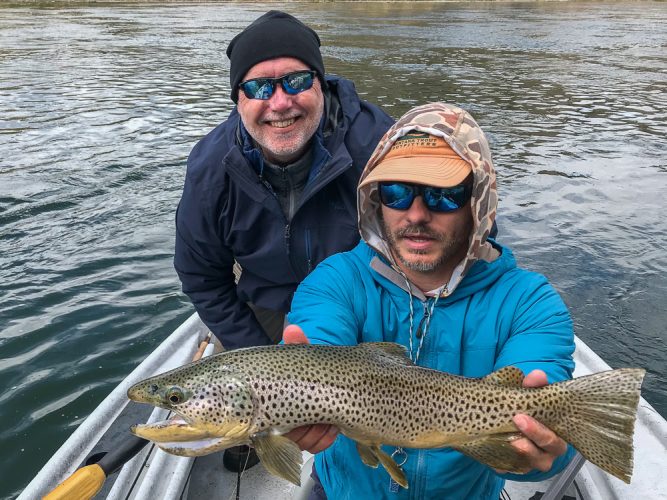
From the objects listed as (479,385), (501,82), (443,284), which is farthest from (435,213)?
(501,82)

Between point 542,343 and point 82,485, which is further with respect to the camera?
point 82,485

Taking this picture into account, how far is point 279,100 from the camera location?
13.5 ft

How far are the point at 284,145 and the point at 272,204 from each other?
1.37 feet

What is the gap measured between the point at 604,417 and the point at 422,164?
131cm

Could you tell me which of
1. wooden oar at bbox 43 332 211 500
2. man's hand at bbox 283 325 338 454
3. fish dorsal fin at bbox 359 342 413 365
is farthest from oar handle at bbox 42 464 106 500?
fish dorsal fin at bbox 359 342 413 365

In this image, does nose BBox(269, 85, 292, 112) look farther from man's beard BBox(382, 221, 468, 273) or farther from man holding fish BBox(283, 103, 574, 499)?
man's beard BBox(382, 221, 468, 273)

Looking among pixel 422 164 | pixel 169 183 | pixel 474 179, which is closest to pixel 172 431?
pixel 422 164

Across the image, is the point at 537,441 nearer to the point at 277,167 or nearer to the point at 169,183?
the point at 277,167

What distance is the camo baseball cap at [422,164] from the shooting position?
2.69m

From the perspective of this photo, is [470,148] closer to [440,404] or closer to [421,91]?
[440,404]

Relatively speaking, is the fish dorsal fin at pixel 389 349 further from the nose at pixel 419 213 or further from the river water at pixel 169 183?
the river water at pixel 169 183

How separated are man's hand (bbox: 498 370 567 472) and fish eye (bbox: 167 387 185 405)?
4.47 ft

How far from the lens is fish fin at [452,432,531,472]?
97.3 inches

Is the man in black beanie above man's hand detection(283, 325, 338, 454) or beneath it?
above
